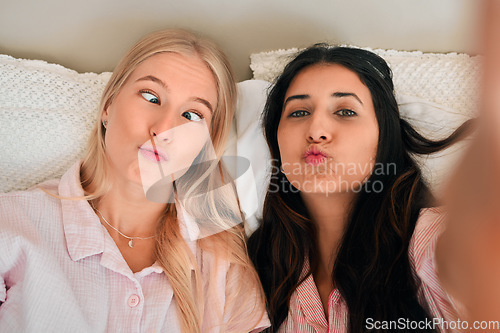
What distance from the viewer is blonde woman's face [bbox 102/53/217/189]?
44.9 inches

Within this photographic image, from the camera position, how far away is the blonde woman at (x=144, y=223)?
106 centimetres

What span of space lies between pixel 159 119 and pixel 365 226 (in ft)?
2.20

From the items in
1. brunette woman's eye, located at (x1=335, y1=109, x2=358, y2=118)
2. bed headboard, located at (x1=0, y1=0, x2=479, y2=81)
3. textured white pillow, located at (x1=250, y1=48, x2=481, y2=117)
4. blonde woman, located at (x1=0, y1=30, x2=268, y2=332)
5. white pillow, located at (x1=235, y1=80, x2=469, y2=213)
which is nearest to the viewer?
blonde woman, located at (x1=0, y1=30, x2=268, y2=332)

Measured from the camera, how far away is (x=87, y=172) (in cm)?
132

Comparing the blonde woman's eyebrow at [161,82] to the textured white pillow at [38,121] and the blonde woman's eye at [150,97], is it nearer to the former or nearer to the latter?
the blonde woman's eye at [150,97]

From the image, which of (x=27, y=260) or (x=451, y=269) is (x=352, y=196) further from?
(x=27, y=260)

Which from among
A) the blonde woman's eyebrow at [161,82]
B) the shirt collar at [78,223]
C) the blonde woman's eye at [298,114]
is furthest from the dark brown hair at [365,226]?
the shirt collar at [78,223]

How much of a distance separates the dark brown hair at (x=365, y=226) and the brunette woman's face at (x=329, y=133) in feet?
0.16

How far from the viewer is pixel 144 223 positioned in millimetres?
1311

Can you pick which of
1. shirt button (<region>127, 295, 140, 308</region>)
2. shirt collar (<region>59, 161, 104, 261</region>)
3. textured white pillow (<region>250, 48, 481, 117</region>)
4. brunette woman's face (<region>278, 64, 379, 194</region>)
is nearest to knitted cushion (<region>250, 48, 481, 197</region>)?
textured white pillow (<region>250, 48, 481, 117</region>)

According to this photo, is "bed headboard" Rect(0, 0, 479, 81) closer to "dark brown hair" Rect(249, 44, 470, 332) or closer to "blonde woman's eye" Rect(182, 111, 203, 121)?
"dark brown hair" Rect(249, 44, 470, 332)

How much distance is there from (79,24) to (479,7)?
1.47 meters

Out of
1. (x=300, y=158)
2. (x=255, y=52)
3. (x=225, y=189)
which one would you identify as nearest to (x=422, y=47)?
(x=255, y=52)

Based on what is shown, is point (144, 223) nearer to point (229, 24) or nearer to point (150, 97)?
point (150, 97)
